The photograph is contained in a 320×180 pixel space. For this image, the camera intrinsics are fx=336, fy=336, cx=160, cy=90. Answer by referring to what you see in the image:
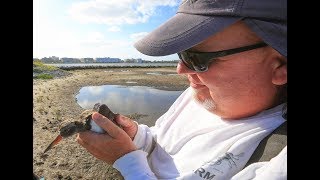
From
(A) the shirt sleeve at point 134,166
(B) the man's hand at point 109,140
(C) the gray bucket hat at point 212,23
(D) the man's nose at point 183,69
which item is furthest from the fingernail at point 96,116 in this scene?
(D) the man's nose at point 183,69

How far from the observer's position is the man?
1.86 m

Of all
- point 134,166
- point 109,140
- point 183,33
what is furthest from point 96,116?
point 183,33

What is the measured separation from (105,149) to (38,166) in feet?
19.5

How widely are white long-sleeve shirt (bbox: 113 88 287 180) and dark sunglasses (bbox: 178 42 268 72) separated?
0.41 m

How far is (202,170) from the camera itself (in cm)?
190

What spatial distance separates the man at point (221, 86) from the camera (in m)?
1.86

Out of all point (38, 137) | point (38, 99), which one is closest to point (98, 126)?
point (38, 137)

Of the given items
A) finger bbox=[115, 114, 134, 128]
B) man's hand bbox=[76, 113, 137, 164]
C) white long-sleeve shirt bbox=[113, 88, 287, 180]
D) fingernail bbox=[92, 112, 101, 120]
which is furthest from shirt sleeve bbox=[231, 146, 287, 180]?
finger bbox=[115, 114, 134, 128]

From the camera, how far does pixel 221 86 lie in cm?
213

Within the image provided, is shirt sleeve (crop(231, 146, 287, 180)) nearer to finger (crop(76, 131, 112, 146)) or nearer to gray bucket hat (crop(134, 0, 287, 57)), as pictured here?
gray bucket hat (crop(134, 0, 287, 57))

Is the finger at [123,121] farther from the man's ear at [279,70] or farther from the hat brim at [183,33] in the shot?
the man's ear at [279,70]

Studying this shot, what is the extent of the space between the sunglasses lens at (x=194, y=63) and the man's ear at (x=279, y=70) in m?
0.42

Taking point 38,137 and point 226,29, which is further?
point 38,137
